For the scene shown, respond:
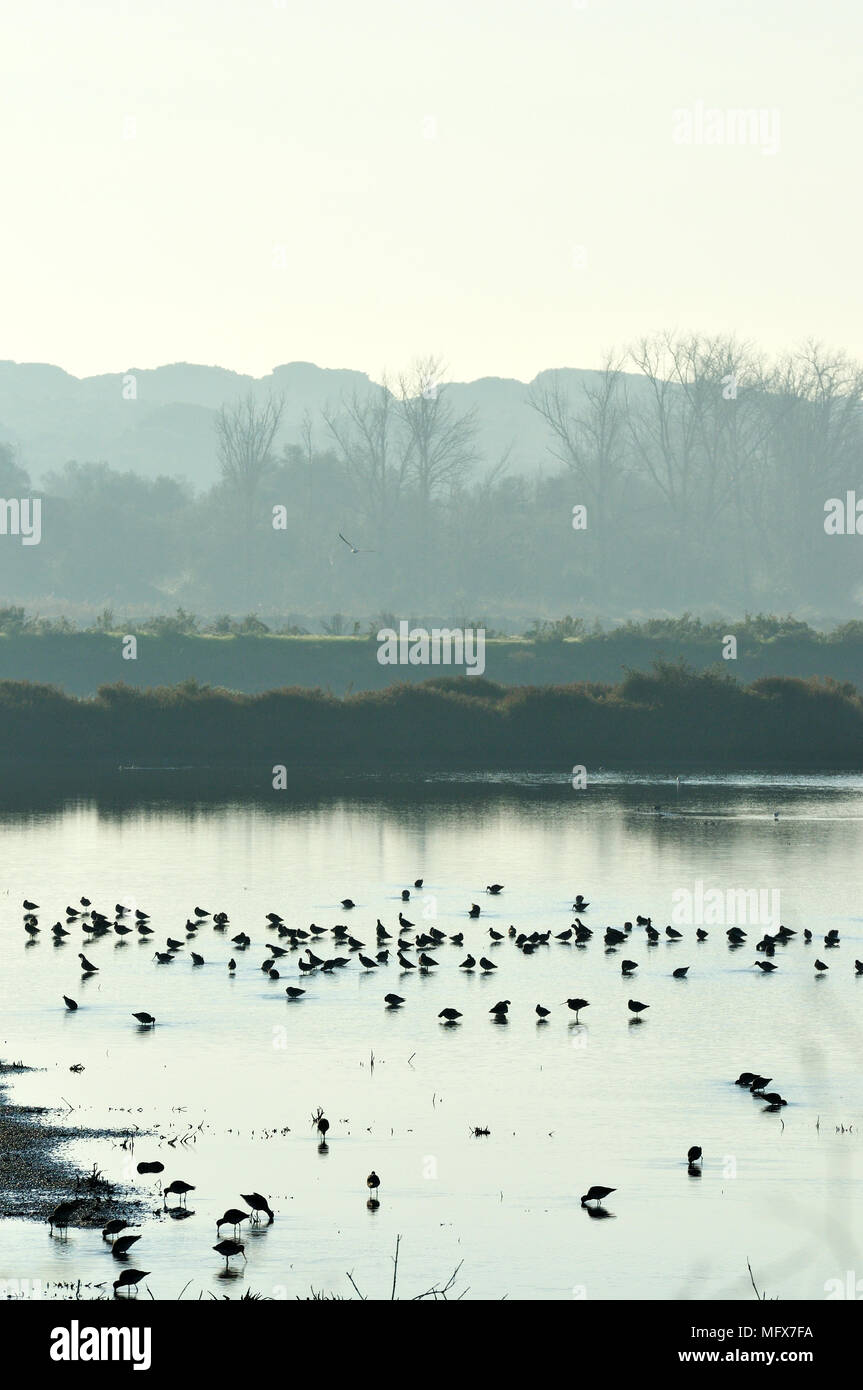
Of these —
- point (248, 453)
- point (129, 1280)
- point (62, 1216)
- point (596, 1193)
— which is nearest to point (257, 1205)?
point (62, 1216)

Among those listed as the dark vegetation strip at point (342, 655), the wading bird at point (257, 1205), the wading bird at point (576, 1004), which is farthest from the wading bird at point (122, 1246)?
the dark vegetation strip at point (342, 655)

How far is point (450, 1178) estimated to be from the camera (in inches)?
609

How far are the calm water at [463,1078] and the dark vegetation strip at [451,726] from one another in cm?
2724

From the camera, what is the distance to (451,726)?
7119 cm

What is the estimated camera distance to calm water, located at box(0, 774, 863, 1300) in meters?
13.2

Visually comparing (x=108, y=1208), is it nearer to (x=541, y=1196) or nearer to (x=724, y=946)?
(x=541, y=1196)

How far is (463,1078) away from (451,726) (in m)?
51.5

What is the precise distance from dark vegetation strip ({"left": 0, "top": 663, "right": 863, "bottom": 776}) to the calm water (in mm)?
Result: 27239

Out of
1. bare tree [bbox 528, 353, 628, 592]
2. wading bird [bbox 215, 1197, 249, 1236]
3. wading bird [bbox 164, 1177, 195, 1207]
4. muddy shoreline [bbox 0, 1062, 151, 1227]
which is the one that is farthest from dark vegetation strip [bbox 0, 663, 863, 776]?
bare tree [bbox 528, 353, 628, 592]

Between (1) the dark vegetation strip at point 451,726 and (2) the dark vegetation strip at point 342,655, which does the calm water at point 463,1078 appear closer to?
(1) the dark vegetation strip at point 451,726

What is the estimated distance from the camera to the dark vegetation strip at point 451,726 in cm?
6894
